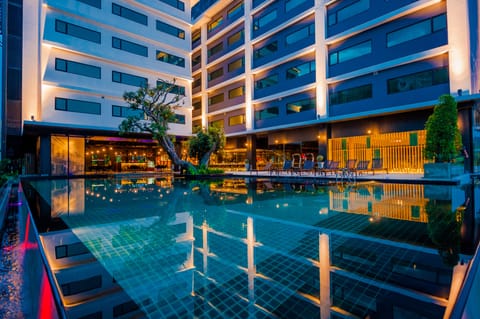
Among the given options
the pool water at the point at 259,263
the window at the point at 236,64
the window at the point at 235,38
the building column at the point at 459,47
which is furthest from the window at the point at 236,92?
the pool water at the point at 259,263

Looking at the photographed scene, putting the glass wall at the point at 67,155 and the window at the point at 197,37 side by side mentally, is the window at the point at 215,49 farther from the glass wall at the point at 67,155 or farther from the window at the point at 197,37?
the glass wall at the point at 67,155

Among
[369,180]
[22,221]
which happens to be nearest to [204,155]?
[369,180]

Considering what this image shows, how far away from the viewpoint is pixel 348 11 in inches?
687

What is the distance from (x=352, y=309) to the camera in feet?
6.33

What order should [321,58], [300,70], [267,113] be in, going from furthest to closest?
[267,113], [300,70], [321,58]

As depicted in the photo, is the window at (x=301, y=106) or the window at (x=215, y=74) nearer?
the window at (x=301, y=106)

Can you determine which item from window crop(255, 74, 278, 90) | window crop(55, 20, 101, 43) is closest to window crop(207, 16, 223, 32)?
window crop(255, 74, 278, 90)

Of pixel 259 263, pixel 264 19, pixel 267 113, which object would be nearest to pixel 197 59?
pixel 264 19

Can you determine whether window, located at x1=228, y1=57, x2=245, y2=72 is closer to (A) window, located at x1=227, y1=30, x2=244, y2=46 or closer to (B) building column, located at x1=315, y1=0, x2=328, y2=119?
(A) window, located at x1=227, y1=30, x2=244, y2=46

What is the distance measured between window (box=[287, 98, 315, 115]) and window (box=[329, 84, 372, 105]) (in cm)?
161

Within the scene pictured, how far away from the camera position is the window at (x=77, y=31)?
57.5 ft

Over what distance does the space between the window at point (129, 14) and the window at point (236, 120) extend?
11285mm

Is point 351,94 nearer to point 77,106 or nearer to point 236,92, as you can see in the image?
point 236,92

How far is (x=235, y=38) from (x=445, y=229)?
87.1 feet
